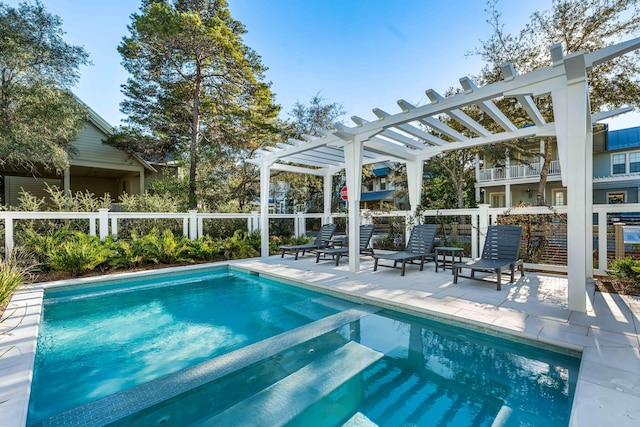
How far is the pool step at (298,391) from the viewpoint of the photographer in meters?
2.47

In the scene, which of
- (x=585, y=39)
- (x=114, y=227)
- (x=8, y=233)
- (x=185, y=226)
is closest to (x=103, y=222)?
(x=114, y=227)

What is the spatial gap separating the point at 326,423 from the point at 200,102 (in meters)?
13.5

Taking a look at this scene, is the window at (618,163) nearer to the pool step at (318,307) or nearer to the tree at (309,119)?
the tree at (309,119)

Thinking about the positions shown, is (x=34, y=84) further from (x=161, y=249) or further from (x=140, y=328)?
(x=140, y=328)

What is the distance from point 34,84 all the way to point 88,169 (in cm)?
627

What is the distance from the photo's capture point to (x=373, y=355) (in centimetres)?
356

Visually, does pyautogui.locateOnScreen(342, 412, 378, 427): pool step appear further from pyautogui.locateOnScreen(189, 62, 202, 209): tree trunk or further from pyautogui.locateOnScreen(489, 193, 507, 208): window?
pyautogui.locateOnScreen(489, 193, 507, 208): window

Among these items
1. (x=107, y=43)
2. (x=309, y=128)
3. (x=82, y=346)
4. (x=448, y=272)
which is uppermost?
(x=107, y=43)

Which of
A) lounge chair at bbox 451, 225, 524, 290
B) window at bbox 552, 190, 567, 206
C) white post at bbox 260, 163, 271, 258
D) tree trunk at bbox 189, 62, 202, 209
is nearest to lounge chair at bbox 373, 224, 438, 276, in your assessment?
lounge chair at bbox 451, 225, 524, 290

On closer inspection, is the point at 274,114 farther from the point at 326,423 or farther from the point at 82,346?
the point at 326,423

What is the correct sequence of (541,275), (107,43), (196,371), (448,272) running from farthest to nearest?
1. (107,43)
2. (448,272)
3. (541,275)
4. (196,371)

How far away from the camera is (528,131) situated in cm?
670

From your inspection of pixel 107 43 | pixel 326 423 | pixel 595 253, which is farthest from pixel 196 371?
pixel 107 43

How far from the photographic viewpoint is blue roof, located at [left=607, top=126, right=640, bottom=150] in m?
16.5
